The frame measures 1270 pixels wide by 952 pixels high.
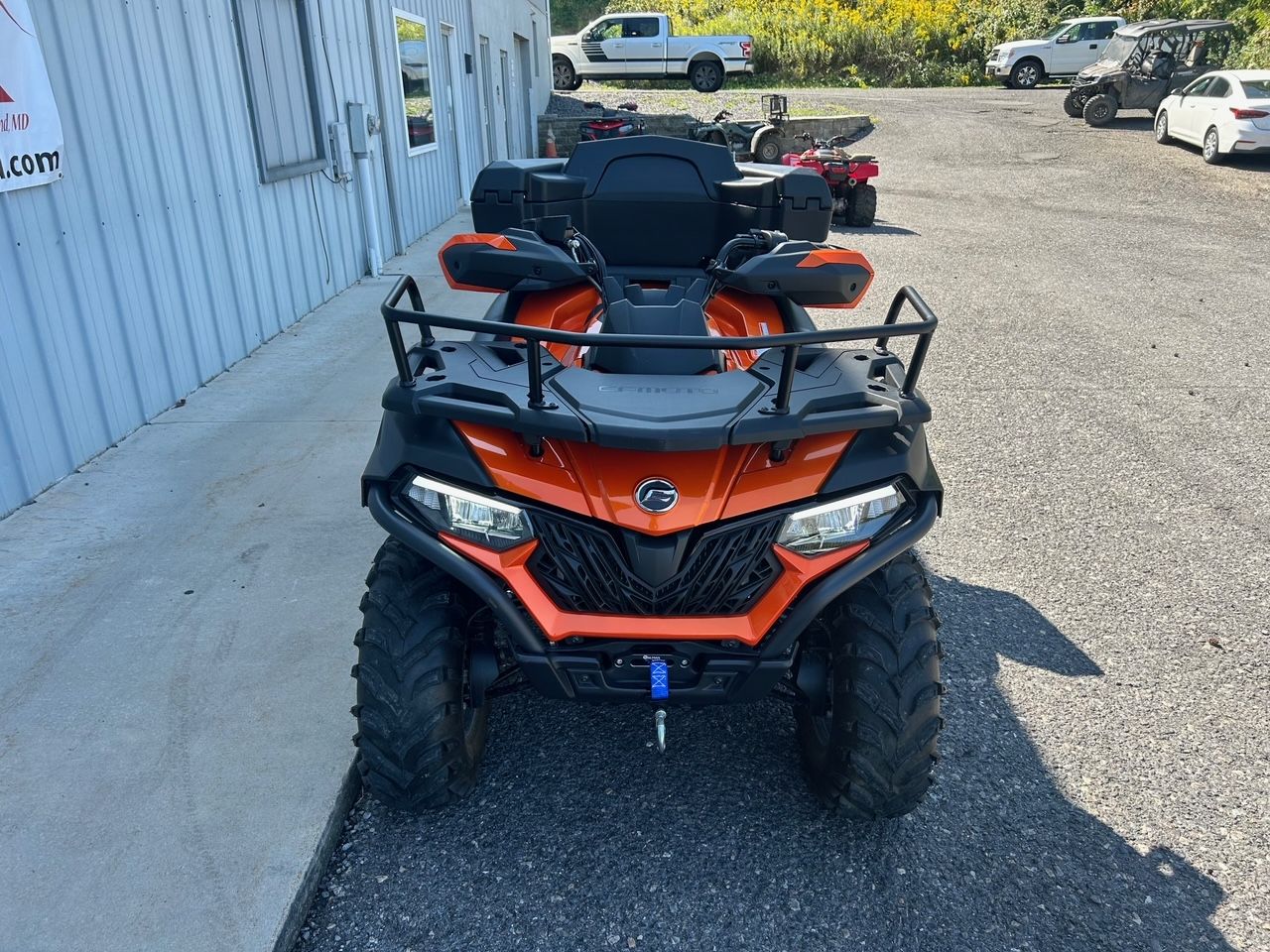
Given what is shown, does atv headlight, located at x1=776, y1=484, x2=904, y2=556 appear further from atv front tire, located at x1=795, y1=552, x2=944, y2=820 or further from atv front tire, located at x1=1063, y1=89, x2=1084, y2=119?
atv front tire, located at x1=1063, y1=89, x2=1084, y2=119

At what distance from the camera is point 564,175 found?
384 centimetres

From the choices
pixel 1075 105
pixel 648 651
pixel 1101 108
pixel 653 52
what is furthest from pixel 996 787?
pixel 653 52

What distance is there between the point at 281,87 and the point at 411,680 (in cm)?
592

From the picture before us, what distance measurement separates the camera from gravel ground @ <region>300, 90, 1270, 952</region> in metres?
2.12

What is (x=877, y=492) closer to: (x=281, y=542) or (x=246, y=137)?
(x=281, y=542)

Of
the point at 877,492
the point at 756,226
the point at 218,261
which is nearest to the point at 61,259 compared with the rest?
the point at 218,261

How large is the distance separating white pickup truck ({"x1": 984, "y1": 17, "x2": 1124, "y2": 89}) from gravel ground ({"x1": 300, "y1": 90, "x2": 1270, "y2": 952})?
24.0 m

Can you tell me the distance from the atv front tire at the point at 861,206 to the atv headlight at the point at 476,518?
1050 centimetres

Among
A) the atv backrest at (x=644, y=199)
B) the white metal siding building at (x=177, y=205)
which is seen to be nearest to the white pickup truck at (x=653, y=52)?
the white metal siding building at (x=177, y=205)

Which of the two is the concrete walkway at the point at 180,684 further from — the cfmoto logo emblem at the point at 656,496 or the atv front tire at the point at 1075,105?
the atv front tire at the point at 1075,105

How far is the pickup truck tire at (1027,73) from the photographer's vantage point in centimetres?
2527

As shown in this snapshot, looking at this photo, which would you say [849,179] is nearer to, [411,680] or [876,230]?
[876,230]

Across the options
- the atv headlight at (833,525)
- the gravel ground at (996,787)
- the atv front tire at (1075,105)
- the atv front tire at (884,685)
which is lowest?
the gravel ground at (996,787)

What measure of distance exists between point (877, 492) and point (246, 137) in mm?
5477
